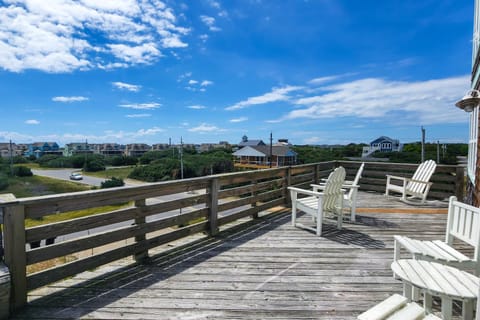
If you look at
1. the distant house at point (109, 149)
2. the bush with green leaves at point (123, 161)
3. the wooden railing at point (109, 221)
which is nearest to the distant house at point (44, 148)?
the distant house at point (109, 149)

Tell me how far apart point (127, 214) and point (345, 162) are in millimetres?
6428

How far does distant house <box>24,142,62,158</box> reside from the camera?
38.4m

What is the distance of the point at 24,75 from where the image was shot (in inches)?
955

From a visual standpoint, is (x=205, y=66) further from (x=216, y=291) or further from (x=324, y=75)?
(x=216, y=291)

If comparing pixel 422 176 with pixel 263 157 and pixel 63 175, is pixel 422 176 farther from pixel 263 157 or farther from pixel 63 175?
pixel 63 175

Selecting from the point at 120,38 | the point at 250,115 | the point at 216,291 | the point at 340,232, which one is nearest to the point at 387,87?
the point at 340,232

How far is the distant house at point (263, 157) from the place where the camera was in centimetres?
3419

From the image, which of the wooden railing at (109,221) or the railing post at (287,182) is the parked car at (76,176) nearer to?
the railing post at (287,182)

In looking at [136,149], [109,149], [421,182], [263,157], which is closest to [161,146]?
[136,149]

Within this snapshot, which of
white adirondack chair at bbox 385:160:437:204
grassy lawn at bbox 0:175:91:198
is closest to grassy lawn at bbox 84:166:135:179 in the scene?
grassy lawn at bbox 0:175:91:198

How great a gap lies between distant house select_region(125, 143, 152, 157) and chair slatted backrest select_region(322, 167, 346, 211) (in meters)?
56.5

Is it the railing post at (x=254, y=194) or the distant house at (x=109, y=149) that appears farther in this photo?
the distant house at (x=109, y=149)

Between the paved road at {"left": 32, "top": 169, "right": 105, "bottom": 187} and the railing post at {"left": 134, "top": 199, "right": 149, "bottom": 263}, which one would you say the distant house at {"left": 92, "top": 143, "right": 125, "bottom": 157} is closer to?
the paved road at {"left": 32, "top": 169, "right": 105, "bottom": 187}

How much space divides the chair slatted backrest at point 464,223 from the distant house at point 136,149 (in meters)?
58.2
